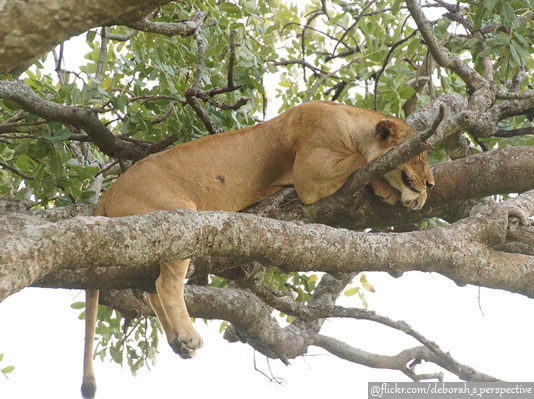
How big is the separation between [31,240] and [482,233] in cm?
236

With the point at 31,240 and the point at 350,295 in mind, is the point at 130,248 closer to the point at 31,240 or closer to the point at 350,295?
the point at 31,240

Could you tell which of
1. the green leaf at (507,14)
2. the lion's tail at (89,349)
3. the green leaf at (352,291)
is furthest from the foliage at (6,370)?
the green leaf at (507,14)

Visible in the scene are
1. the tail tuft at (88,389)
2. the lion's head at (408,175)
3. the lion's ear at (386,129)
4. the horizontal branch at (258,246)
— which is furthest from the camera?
the lion's ear at (386,129)

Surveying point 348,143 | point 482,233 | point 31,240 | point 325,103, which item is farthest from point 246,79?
point 31,240

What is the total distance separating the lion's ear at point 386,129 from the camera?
4.03 meters

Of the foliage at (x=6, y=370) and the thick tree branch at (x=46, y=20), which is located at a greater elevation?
the thick tree branch at (x=46, y=20)

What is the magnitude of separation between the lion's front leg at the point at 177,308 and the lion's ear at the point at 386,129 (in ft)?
5.04

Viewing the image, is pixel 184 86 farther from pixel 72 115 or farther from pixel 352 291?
pixel 352 291

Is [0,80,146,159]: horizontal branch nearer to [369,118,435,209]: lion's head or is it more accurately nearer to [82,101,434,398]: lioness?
[82,101,434,398]: lioness

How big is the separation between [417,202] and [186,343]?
1.64 metres

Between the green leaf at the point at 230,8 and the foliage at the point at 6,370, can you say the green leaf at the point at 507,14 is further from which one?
the foliage at the point at 6,370

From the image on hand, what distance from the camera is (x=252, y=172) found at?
4078 mm

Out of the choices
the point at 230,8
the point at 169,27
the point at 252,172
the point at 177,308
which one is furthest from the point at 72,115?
the point at 230,8

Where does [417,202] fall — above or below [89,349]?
above
